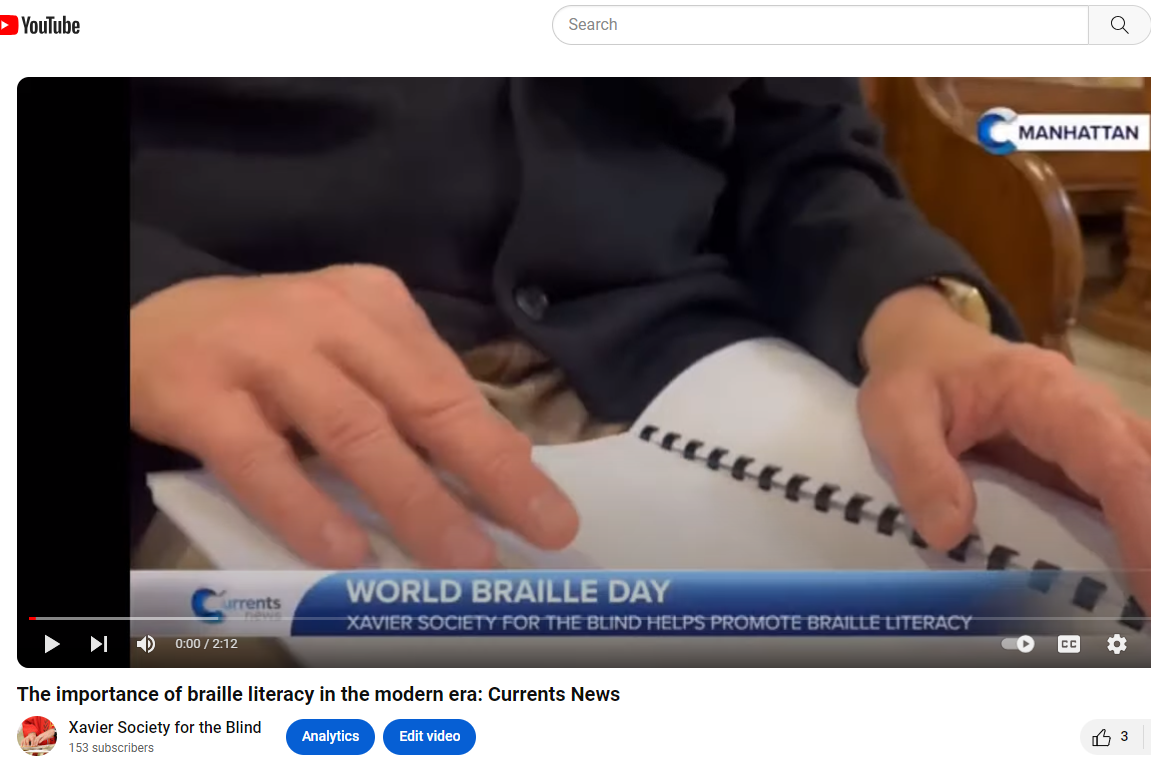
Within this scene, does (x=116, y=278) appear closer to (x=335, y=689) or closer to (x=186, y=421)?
(x=186, y=421)

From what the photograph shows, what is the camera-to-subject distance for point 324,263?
410 mm

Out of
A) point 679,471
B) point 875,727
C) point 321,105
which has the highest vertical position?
point 321,105

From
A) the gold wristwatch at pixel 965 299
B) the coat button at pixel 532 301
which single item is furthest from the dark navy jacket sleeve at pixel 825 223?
the coat button at pixel 532 301

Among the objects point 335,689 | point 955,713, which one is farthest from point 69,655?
point 955,713

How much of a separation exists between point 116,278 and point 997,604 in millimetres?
404

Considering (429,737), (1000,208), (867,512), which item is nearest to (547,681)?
(429,737)

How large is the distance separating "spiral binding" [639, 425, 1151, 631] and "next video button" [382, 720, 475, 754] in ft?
Result: 0.50

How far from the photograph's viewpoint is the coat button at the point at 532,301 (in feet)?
1.40

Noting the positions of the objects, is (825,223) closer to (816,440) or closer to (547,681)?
(816,440)
